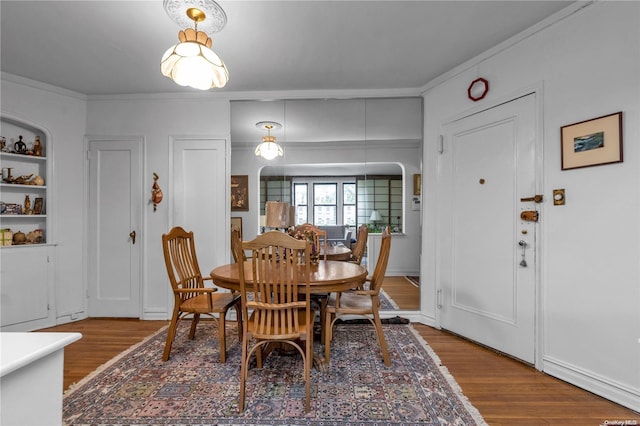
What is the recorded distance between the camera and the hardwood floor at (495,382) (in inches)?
70.4

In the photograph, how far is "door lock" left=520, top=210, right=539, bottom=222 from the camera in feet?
7.76

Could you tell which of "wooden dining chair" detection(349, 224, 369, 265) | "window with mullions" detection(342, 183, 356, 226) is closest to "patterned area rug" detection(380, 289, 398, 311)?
"wooden dining chair" detection(349, 224, 369, 265)

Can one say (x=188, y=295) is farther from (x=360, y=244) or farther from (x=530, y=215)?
(x=530, y=215)

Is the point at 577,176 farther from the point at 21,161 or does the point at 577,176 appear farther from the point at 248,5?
the point at 21,161

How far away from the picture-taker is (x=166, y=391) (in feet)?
6.65

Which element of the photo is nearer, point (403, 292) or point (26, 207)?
point (26, 207)

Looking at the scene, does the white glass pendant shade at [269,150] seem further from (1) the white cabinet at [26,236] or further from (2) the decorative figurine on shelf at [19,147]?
(2) the decorative figurine on shelf at [19,147]

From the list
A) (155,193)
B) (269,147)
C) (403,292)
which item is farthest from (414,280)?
(155,193)

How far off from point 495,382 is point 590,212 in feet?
4.45

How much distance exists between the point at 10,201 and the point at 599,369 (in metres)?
5.49

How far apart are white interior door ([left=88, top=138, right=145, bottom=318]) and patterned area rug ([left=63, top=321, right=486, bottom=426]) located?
1242 mm

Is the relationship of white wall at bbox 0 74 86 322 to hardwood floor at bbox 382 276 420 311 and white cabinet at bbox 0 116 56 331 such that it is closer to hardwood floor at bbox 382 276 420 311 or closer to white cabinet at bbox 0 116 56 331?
white cabinet at bbox 0 116 56 331

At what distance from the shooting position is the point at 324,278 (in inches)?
82.0

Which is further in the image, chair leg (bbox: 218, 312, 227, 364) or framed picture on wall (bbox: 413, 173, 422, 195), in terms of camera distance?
framed picture on wall (bbox: 413, 173, 422, 195)
